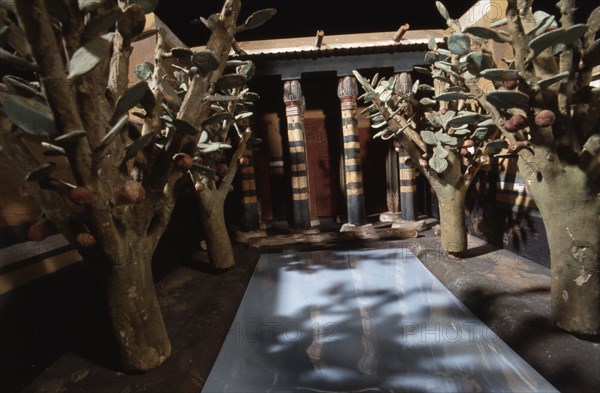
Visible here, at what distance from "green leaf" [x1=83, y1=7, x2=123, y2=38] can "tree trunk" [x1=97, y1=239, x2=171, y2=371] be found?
40.5 inches

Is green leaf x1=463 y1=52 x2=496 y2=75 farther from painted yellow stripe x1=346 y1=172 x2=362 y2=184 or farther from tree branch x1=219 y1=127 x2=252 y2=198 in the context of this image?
painted yellow stripe x1=346 y1=172 x2=362 y2=184

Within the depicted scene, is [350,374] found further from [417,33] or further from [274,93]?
[274,93]

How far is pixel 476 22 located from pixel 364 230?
3307 mm

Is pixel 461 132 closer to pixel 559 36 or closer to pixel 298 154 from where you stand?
pixel 559 36

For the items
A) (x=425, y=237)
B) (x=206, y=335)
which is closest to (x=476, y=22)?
(x=425, y=237)

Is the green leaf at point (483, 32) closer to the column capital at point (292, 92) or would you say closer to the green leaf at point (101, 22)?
the green leaf at point (101, 22)

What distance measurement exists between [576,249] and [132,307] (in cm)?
259

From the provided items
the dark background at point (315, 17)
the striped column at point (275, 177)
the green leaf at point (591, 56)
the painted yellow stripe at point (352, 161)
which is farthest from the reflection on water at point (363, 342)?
the dark background at point (315, 17)

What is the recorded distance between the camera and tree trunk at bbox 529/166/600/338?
1.70m

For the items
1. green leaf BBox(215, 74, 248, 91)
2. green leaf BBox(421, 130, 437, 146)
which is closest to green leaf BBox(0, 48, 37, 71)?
green leaf BBox(215, 74, 248, 91)

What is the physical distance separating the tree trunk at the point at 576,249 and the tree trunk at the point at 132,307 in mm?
2465

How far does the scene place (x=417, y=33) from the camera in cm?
477

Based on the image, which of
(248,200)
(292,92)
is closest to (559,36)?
(292,92)

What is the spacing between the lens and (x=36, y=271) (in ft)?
6.25
